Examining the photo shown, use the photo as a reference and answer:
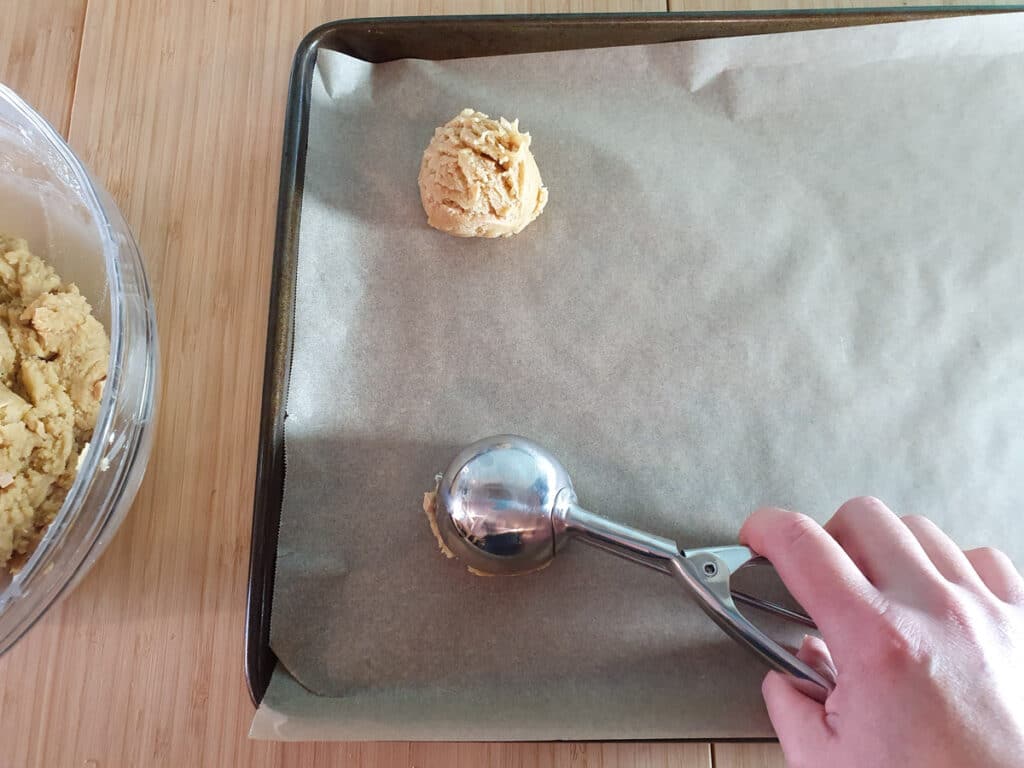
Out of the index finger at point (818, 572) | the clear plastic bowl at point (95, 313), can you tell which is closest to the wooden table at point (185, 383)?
the clear plastic bowl at point (95, 313)

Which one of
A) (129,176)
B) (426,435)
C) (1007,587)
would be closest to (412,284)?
(426,435)

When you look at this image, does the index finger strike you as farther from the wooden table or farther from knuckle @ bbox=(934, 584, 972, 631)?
the wooden table

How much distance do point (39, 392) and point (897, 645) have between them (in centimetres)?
60

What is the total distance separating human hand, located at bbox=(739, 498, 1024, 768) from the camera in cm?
39

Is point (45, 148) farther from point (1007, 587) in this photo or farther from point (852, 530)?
point (1007, 587)

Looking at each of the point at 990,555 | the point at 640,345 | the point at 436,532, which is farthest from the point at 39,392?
the point at 990,555

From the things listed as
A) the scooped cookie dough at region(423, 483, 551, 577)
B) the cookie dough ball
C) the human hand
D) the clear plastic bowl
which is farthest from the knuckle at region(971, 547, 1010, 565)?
the clear plastic bowl

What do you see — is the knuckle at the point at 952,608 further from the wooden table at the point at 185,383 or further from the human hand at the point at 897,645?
the wooden table at the point at 185,383

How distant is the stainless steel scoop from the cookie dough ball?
20 centimetres

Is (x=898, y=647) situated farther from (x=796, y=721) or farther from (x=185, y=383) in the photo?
(x=185, y=383)

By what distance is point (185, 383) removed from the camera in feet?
2.01

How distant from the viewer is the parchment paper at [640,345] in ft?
1.80

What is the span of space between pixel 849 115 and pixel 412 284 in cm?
45

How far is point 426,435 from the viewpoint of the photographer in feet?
1.96
